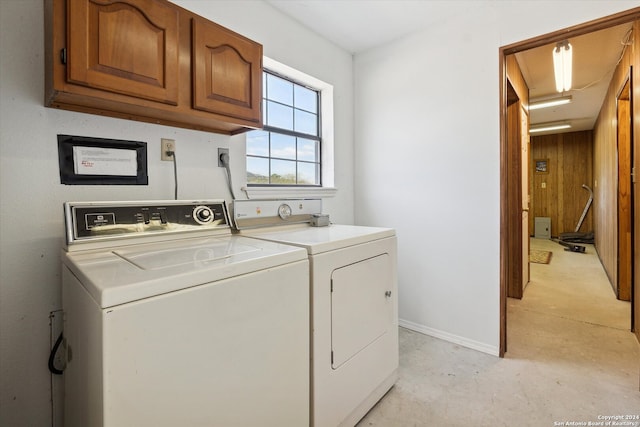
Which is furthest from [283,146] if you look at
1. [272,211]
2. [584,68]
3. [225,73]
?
[584,68]

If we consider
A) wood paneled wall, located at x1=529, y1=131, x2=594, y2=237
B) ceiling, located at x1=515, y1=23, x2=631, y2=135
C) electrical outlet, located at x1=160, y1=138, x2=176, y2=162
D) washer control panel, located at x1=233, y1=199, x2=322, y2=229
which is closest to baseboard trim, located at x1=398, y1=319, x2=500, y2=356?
washer control panel, located at x1=233, y1=199, x2=322, y2=229

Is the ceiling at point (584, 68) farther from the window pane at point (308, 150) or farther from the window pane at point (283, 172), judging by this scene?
the window pane at point (283, 172)

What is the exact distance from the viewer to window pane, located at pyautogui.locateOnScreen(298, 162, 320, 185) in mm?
2673

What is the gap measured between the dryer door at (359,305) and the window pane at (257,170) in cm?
112

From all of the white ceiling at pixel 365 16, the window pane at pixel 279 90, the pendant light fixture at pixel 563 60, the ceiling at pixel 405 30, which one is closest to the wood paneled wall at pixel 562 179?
Answer: the ceiling at pixel 405 30

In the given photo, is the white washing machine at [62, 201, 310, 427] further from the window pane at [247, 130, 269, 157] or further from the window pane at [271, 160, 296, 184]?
the window pane at [271, 160, 296, 184]

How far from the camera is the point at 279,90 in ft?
8.12

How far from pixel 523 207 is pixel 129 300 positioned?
3.84 m

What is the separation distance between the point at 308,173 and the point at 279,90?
74 cm

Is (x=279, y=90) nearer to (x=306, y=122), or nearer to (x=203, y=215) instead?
(x=306, y=122)

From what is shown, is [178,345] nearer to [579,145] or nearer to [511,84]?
[511,84]

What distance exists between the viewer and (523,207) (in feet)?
11.2

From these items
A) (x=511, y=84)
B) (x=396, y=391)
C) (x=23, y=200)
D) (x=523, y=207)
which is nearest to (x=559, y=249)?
(x=523, y=207)

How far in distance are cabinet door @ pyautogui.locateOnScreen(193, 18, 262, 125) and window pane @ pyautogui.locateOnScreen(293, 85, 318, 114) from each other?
966 mm
